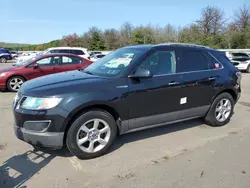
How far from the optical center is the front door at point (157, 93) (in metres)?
4.01

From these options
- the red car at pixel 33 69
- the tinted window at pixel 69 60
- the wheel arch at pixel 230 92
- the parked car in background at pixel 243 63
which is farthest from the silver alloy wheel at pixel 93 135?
the parked car in background at pixel 243 63

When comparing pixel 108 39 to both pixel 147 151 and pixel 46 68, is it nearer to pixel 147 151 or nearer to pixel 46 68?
pixel 46 68

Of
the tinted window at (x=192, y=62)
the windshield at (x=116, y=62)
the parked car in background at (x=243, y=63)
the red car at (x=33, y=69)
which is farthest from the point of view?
the parked car in background at (x=243, y=63)

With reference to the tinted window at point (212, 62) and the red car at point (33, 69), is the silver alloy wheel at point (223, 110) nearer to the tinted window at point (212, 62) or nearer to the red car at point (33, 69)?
the tinted window at point (212, 62)

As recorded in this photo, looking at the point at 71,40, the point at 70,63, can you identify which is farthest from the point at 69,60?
the point at 71,40

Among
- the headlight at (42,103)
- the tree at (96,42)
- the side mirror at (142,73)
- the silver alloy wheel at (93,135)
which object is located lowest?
the silver alloy wheel at (93,135)

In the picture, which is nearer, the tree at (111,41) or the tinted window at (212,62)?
the tinted window at (212,62)

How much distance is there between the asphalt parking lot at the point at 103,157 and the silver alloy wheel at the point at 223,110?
21 cm

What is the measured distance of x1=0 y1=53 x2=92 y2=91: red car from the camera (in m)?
9.04

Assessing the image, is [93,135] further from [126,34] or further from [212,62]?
[126,34]

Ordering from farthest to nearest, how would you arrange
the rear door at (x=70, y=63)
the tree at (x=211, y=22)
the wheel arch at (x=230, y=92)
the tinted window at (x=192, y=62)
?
the tree at (x=211, y=22) < the rear door at (x=70, y=63) < the wheel arch at (x=230, y=92) < the tinted window at (x=192, y=62)

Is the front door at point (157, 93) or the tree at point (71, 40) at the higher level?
the tree at point (71, 40)

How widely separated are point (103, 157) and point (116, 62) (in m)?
1.65

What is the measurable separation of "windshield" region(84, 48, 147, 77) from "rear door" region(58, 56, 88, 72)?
17.5 ft
